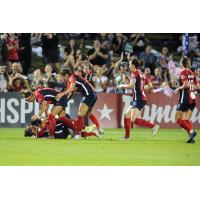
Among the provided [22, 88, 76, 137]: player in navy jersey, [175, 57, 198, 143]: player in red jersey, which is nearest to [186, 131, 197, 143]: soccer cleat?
[175, 57, 198, 143]: player in red jersey

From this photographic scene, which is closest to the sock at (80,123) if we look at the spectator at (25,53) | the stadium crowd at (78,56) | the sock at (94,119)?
the sock at (94,119)

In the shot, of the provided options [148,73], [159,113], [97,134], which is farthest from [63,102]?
[159,113]

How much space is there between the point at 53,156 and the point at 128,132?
1057 mm

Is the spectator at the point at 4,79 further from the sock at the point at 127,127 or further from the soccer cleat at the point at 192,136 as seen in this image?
the soccer cleat at the point at 192,136

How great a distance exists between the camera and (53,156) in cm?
928

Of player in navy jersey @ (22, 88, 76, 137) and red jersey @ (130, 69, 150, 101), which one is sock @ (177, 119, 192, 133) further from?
player in navy jersey @ (22, 88, 76, 137)

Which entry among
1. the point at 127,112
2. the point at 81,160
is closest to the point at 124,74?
the point at 127,112

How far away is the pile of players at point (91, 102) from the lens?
380 inches

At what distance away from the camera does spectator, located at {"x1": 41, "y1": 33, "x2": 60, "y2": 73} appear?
9.60 meters

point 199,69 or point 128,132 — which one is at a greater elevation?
point 199,69

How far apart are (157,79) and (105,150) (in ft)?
3.88

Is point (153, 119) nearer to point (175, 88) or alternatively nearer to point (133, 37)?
point (175, 88)

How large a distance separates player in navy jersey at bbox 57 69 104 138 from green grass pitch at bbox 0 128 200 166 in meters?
0.25

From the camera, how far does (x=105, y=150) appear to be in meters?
9.39
